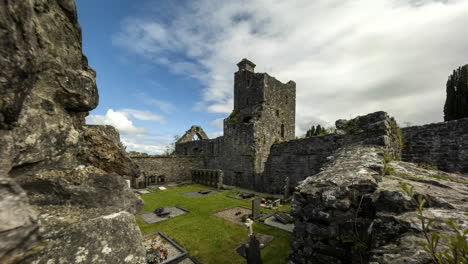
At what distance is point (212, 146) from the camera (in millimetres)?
21141

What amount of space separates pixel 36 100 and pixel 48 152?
0.37 metres

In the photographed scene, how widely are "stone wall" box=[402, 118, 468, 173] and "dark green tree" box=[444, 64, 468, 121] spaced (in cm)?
1198

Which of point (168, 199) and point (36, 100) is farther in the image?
point (168, 199)

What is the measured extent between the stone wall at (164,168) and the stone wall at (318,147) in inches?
350

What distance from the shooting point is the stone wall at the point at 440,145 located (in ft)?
22.5

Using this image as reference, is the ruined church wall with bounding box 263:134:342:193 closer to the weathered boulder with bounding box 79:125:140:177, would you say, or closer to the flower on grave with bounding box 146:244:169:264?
the flower on grave with bounding box 146:244:169:264

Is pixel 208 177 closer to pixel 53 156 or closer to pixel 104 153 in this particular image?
pixel 104 153

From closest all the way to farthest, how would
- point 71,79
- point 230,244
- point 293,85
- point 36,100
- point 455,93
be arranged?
point 36,100, point 71,79, point 230,244, point 455,93, point 293,85

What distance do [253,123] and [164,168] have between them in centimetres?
973

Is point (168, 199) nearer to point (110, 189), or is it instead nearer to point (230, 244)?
point (230, 244)

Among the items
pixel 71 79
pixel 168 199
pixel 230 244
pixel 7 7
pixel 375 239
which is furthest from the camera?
pixel 168 199

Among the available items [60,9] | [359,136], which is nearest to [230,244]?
[359,136]

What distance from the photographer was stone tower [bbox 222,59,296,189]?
16.3m

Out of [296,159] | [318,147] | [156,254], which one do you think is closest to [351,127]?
[318,147]
